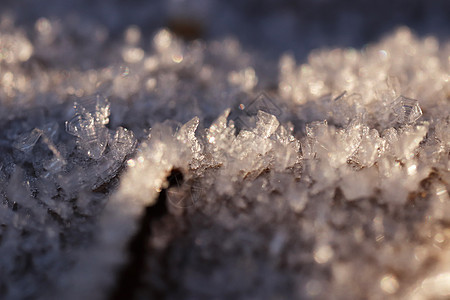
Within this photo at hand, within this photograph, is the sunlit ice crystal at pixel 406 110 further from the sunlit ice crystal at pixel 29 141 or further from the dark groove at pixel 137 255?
the sunlit ice crystal at pixel 29 141

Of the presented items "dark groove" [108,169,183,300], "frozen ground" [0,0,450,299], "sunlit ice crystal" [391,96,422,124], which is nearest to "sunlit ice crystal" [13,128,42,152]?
"frozen ground" [0,0,450,299]

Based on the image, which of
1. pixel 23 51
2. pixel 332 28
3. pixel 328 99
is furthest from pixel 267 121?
pixel 332 28

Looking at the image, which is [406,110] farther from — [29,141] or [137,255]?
[29,141]

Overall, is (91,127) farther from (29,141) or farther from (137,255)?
(137,255)

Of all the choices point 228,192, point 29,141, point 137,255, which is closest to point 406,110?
point 228,192

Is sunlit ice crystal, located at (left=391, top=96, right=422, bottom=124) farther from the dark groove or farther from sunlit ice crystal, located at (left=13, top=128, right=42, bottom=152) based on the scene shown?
sunlit ice crystal, located at (left=13, top=128, right=42, bottom=152)

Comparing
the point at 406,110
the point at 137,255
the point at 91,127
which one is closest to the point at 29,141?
the point at 91,127

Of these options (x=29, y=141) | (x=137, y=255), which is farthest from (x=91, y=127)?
(x=137, y=255)

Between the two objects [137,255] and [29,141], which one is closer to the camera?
[137,255]
